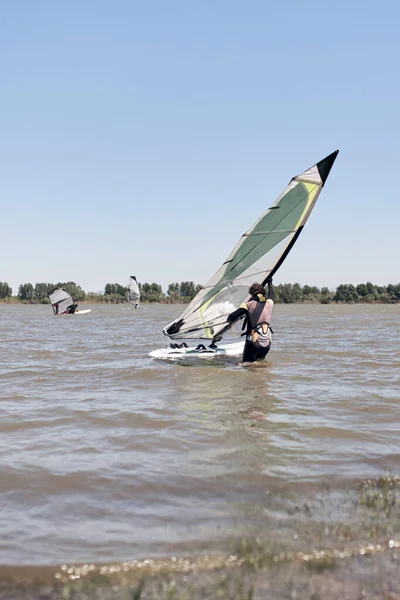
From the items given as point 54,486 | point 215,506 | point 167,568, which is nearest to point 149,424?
point 54,486

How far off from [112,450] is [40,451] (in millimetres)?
673

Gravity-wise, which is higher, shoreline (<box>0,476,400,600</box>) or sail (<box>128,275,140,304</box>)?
sail (<box>128,275,140,304</box>)

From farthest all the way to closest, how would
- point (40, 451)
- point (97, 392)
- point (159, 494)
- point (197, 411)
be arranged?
point (97, 392)
point (197, 411)
point (40, 451)
point (159, 494)

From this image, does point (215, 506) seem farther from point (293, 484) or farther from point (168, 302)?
point (168, 302)

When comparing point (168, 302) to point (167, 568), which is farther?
point (168, 302)

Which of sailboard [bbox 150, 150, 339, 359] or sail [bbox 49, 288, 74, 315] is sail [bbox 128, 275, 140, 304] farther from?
sailboard [bbox 150, 150, 339, 359]

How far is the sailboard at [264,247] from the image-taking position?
11641 mm

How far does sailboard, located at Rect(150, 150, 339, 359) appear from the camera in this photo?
1164 centimetres

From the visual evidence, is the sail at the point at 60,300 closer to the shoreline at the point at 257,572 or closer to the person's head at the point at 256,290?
the person's head at the point at 256,290

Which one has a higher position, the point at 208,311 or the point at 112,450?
the point at 208,311

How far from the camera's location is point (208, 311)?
1248 cm

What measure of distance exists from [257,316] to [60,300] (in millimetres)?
35217

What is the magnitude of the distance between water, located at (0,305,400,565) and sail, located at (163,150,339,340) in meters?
1.95

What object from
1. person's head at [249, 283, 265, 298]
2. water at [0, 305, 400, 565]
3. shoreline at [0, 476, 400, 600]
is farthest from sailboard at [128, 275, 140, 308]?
shoreline at [0, 476, 400, 600]
